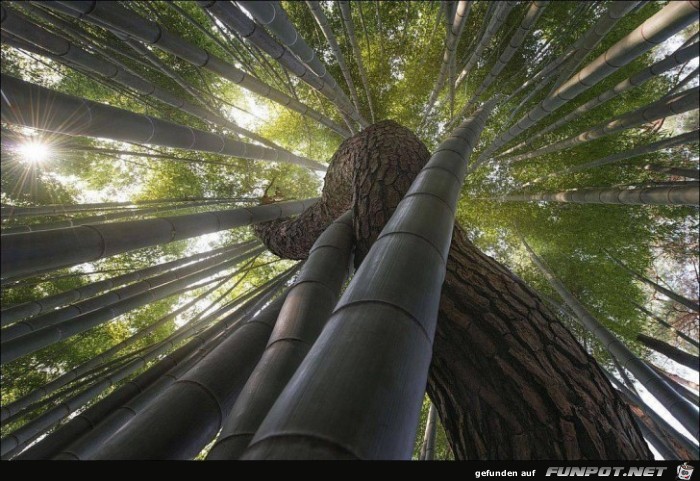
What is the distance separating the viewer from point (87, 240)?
1356mm

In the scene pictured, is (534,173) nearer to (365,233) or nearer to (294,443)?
(365,233)

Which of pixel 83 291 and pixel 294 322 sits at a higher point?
pixel 83 291

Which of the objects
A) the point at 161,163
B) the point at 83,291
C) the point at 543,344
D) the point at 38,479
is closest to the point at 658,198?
the point at 543,344

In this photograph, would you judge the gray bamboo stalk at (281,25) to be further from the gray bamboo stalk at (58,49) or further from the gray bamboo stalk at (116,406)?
the gray bamboo stalk at (116,406)

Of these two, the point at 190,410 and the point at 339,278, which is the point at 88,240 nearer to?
the point at 190,410

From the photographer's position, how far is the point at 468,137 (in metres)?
2.03

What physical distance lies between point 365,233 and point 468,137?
89 centimetres

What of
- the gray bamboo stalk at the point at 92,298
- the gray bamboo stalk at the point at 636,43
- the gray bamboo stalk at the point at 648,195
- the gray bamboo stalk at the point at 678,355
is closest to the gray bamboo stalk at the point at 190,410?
the gray bamboo stalk at the point at 92,298

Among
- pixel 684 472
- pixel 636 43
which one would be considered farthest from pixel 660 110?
pixel 684 472

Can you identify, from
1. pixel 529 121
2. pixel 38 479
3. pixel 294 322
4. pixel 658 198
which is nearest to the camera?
pixel 38 479

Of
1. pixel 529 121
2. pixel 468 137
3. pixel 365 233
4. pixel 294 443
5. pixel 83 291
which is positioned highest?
pixel 529 121

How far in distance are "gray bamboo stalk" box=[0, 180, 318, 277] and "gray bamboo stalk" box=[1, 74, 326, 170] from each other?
0.49 m

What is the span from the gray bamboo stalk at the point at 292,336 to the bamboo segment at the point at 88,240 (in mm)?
806

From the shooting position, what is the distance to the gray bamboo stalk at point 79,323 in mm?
1859
